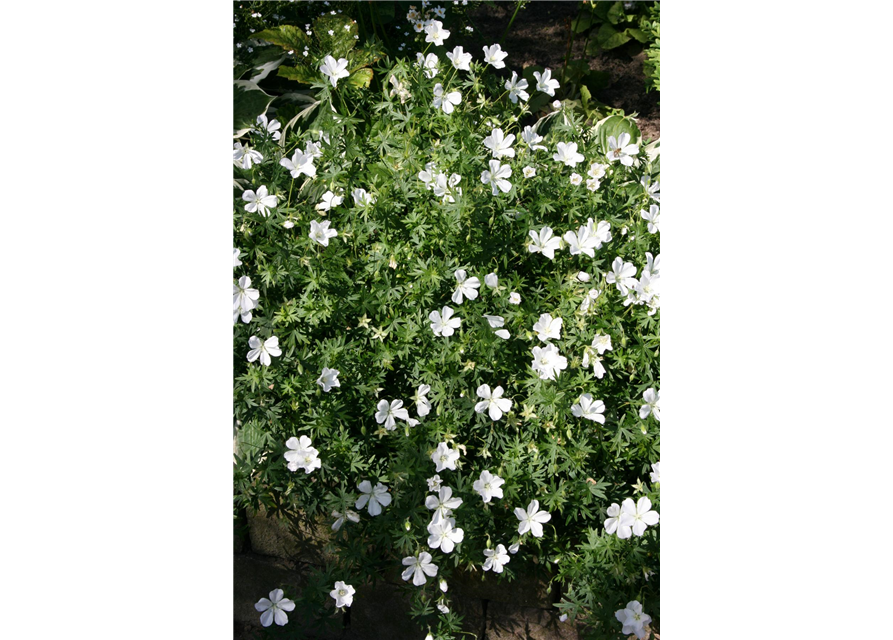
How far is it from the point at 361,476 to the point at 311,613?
40 cm

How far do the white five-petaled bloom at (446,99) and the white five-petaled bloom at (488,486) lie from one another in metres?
1.36

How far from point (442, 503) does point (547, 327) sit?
2.07ft

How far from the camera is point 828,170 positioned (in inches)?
73.8

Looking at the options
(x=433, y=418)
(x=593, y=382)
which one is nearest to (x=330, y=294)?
(x=433, y=418)

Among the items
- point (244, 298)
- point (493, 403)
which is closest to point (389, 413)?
point (493, 403)

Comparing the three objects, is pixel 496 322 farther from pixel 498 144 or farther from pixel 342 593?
pixel 342 593

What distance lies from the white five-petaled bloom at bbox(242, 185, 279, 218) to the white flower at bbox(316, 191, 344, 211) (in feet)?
0.56

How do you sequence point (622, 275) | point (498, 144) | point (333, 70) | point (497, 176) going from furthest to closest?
point (333, 70) < point (498, 144) < point (497, 176) < point (622, 275)

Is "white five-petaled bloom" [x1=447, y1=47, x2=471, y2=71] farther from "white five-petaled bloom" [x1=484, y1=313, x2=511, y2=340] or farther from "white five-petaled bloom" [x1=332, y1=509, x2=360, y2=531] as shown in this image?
"white five-petaled bloom" [x1=332, y1=509, x2=360, y2=531]

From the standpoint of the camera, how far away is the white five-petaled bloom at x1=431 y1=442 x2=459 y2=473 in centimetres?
201

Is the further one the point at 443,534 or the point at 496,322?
the point at 496,322

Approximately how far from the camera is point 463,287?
2246 mm

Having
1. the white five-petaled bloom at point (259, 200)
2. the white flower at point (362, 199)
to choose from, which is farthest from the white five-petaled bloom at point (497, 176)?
the white five-petaled bloom at point (259, 200)

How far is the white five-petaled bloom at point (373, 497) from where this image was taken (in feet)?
6.44
